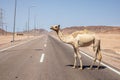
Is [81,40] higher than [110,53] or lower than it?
higher

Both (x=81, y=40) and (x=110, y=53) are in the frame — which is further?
(x=110, y=53)

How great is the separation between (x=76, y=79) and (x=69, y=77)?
457 mm

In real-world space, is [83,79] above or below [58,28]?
below

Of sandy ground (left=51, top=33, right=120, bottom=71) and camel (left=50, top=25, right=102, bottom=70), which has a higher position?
camel (left=50, top=25, right=102, bottom=70)

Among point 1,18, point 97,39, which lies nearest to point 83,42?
point 97,39

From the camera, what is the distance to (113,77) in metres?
9.29

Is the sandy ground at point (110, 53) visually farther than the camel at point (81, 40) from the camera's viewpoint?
Yes

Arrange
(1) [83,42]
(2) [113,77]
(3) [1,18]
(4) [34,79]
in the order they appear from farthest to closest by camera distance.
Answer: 1. (3) [1,18]
2. (1) [83,42]
3. (2) [113,77]
4. (4) [34,79]

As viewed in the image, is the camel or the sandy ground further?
the sandy ground

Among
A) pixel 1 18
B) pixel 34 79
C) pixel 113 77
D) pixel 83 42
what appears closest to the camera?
pixel 34 79

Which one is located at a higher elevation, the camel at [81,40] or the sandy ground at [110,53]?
the camel at [81,40]

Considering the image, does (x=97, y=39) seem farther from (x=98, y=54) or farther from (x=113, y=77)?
(x=113, y=77)

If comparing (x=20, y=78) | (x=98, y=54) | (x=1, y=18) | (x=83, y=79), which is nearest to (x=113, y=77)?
(x=83, y=79)

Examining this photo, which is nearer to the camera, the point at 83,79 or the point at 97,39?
the point at 83,79
